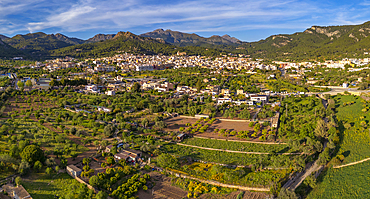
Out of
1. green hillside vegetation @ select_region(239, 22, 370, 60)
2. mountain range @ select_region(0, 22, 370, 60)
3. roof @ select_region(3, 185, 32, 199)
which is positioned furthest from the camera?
mountain range @ select_region(0, 22, 370, 60)

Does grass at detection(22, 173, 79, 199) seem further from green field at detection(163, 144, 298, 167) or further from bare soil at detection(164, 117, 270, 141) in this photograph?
bare soil at detection(164, 117, 270, 141)

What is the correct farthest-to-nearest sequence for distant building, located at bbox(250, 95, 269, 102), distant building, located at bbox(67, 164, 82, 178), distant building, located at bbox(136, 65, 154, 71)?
distant building, located at bbox(136, 65, 154, 71) → distant building, located at bbox(250, 95, 269, 102) → distant building, located at bbox(67, 164, 82, 178)

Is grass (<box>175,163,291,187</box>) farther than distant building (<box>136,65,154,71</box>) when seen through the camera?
No

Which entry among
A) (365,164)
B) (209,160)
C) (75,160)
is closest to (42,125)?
(75,160)

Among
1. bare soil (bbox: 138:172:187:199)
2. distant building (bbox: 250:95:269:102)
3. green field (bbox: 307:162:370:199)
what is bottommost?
green field (bbox: 307:162:370:199)

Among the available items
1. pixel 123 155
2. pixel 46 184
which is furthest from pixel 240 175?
pixel 46 184

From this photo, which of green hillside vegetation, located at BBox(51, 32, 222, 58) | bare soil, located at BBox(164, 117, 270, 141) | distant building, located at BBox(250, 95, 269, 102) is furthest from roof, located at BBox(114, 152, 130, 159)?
green hillside vegetation, located at BBox(51, 32, 222, 58)

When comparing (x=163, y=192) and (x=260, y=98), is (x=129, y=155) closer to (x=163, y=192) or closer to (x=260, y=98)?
(x=163, y=192)

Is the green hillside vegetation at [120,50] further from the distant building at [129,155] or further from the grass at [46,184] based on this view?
the grass at [46,184]

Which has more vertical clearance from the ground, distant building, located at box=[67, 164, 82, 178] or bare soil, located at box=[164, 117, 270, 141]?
bare soil, located at box=[164, 117, 270, 141]
